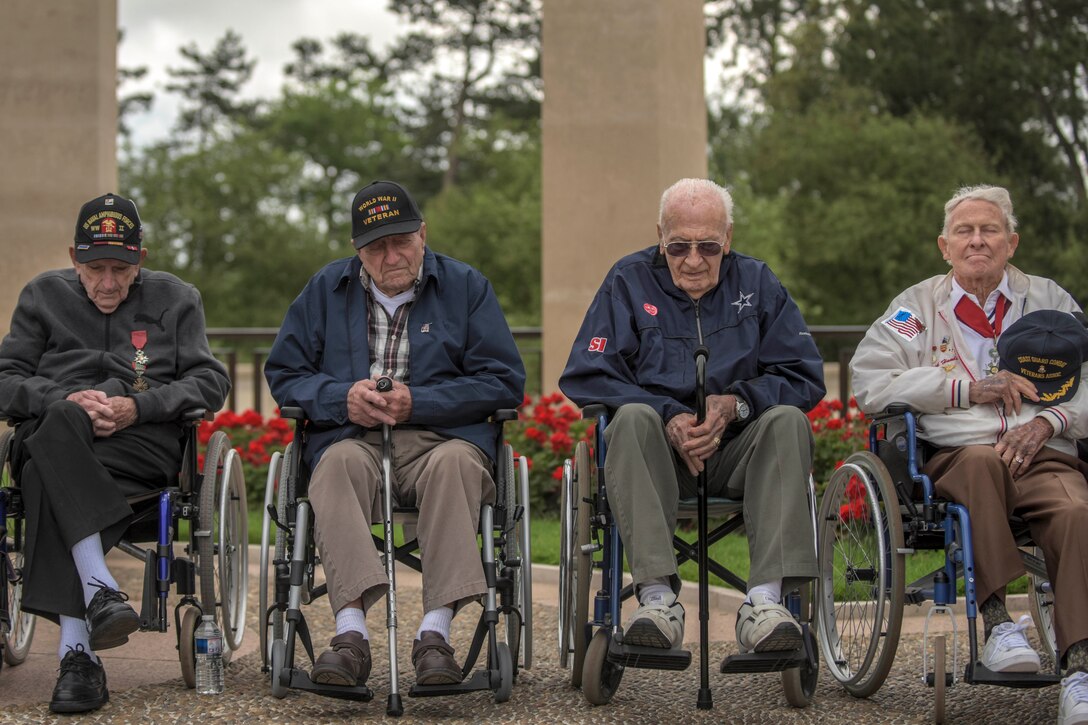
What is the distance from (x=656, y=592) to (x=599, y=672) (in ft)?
0.96

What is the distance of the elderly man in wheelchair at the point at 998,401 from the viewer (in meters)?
3.62

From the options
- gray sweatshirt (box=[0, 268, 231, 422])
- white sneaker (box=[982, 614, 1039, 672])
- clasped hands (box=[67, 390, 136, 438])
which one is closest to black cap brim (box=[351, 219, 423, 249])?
gray sweatshirt (box=[0, 268, 231, 422])

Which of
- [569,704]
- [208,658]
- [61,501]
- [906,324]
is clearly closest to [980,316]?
[906,324]

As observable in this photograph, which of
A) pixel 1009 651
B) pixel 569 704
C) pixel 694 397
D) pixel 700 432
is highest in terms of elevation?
pixel 694 397

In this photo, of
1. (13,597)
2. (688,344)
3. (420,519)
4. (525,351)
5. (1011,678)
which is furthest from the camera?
(525,351)

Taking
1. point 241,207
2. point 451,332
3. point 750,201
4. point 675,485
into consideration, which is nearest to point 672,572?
point 675,485

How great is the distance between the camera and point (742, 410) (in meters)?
4.05

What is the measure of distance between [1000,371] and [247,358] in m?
19.9

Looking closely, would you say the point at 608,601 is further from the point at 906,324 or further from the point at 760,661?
the point at 906,324

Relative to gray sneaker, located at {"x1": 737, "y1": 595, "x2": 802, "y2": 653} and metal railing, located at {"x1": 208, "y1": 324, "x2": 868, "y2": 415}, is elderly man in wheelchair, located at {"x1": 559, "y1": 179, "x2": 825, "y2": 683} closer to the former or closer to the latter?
gray sneaker, located at {"x1": 737, "y1": 595, "x2": 802, "y2": 653}

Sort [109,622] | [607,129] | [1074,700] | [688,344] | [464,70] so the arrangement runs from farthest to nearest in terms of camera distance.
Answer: [464,70], [607,129], [688,344], [109,622], [1074,700]

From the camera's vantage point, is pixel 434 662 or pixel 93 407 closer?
pixel 434 662

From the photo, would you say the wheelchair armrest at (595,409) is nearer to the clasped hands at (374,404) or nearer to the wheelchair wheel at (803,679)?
the clasped hands at (374,404)

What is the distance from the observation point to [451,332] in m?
4.36
